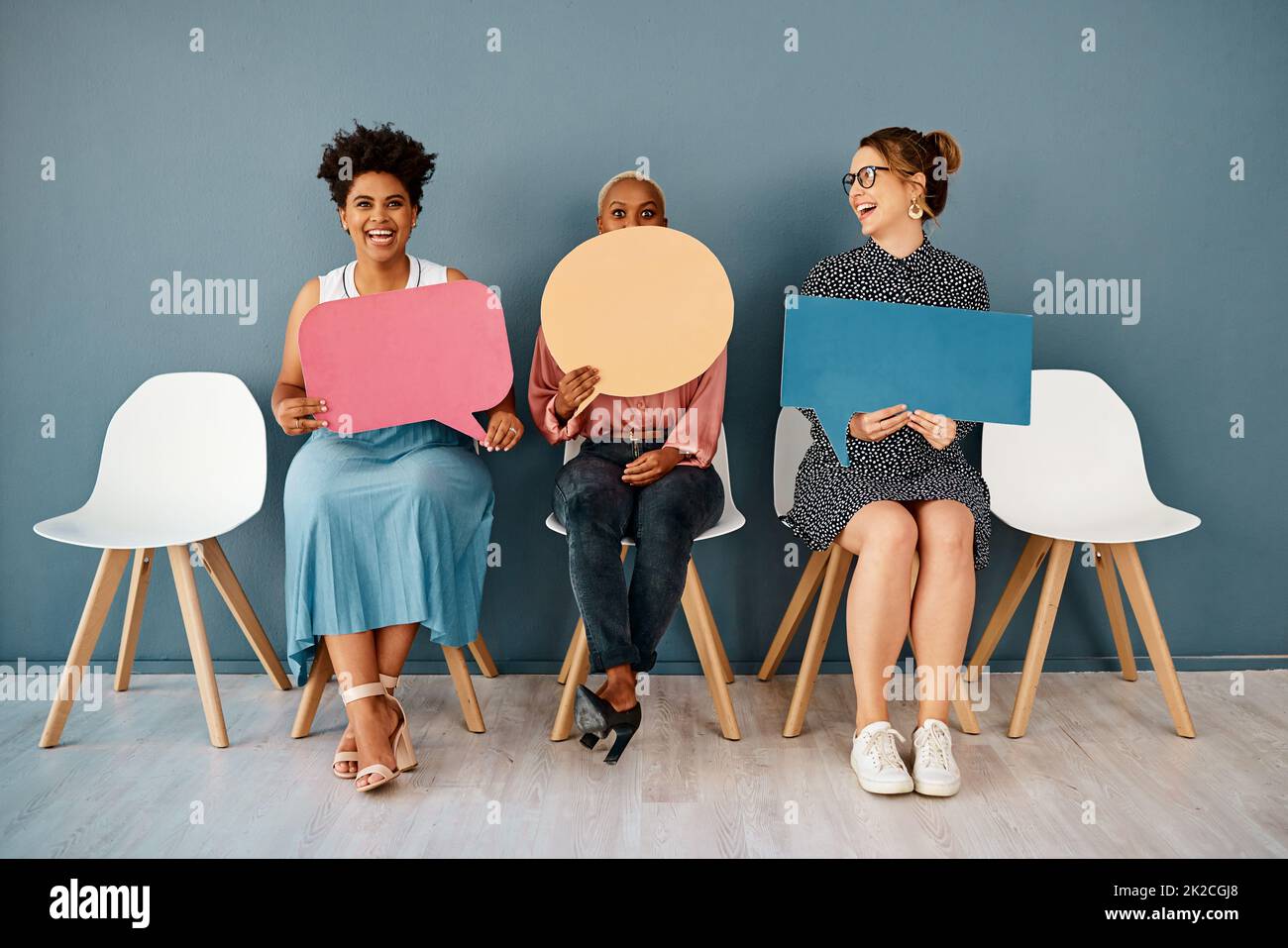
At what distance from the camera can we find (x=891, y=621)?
2279mm

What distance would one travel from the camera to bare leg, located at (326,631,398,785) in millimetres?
2215

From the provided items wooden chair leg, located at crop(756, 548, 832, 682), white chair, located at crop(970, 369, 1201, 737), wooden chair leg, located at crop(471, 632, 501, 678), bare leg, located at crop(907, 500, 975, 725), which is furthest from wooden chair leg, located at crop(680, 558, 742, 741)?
white chair, located at crop(970, 369, 1201, 737)

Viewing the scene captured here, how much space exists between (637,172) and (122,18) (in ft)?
4.79

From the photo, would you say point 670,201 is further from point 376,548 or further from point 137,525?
point 137,525

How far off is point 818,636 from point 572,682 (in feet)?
2.02

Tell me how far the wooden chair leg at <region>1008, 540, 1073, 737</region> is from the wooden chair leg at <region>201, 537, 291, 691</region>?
1.92 m

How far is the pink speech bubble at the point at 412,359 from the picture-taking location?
237 cm

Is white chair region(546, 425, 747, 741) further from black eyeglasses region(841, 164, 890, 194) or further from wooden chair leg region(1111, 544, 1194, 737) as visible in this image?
wooden chair leg region(1111, 544, 1194, 737)

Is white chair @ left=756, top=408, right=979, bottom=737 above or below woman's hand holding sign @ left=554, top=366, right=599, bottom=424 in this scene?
below

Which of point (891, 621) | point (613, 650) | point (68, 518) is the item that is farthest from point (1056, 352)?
point (68, 518)

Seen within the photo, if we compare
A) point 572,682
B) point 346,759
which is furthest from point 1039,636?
point 346,759

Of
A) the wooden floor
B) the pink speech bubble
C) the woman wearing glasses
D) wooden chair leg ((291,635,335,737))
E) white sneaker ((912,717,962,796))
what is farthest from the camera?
wooden chair leg ((291,635,335,737))

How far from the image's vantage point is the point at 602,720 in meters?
2.27

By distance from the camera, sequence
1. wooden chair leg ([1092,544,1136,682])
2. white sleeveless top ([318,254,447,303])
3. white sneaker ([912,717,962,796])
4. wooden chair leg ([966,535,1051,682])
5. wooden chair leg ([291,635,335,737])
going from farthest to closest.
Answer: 1. wooden chair leg ([1092,544,1136,682])
2. wooden chair leg ([966,535,1051,682])
3. white sleeveless top ([318,254,447,303])
4. wooden chair leg ([291,635,335,737])
5. white sneaker ([912,717,962,796])
